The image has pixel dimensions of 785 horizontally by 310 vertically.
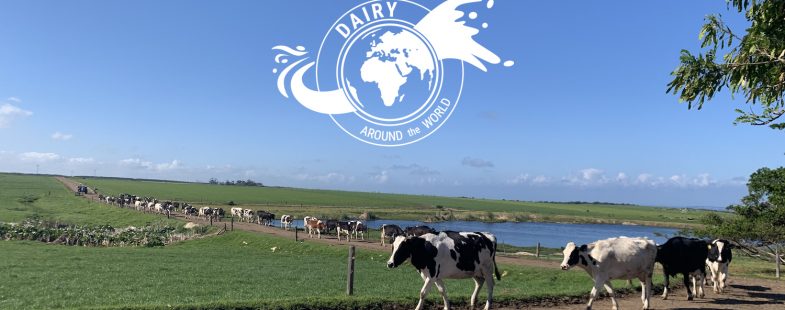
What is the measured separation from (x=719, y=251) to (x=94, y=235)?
4236cm

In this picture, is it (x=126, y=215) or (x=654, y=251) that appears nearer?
(x=654, y=251)

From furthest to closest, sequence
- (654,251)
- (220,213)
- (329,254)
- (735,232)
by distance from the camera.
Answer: (220,213), (329,254), (735,232), (654,251)

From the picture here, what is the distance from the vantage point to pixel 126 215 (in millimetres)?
56312

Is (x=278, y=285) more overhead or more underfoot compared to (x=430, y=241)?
more underfoot

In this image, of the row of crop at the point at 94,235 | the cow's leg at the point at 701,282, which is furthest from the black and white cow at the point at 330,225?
the cow's leg at the point at 701,282

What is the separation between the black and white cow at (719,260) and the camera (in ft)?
57.5

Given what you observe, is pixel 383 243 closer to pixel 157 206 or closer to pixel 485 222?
pixel 157 206

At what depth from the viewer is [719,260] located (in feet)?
57.5

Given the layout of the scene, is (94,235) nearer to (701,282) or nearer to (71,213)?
(71,213)

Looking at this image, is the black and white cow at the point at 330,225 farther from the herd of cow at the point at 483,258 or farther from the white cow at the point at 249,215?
the herd of cow at the point at 483,258

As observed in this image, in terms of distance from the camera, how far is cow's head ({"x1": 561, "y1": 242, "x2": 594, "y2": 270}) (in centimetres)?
1298

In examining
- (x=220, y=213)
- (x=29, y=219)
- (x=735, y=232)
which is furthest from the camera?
(x=220, y=213)

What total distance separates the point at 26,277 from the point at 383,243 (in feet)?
74.8

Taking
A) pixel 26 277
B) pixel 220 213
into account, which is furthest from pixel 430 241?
pixel 220 213
